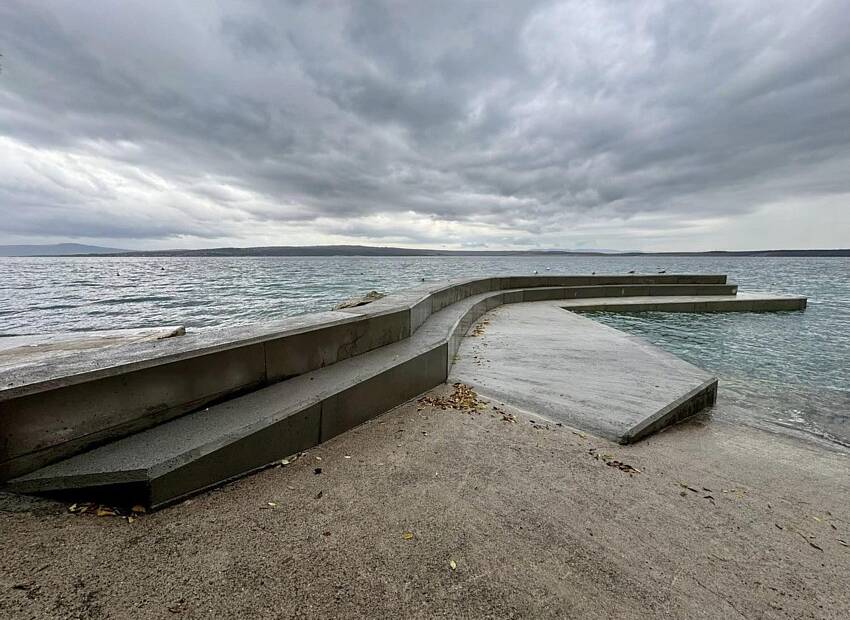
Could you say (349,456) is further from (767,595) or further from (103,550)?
(767,595)

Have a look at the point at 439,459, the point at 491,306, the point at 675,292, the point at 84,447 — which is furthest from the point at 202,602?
the point at 675,292

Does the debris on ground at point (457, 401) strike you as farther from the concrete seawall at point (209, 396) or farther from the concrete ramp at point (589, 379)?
the concrete ramp at point (589, 379)

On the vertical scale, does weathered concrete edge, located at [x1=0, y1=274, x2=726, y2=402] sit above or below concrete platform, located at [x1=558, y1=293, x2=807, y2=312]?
above

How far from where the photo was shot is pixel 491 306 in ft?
43.7

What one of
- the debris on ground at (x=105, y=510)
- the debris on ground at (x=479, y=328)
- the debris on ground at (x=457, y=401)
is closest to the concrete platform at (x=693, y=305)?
the debris on ground at (x=479, y=328)

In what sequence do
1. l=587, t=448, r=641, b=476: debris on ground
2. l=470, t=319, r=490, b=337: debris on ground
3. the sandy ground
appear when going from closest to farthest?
1. the sandy ground
2. l=587, t=448, r=641, b=476: debris on ground
3. l=470, t=319, r=490, b=337: debris on ground

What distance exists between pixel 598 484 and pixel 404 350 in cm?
273

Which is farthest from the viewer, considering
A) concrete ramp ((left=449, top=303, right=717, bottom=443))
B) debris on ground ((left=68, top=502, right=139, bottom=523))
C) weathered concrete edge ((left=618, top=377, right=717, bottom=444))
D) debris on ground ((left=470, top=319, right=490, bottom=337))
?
debris on ground ((left=470, top=319, right=490, bottom=337))

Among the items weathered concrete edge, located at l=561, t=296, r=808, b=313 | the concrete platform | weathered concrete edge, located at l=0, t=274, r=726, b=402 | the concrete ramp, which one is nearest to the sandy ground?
weathered concrete edge, located at l=0, t=274, r=726, b=402

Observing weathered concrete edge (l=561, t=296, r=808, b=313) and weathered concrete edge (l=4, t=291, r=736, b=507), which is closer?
weathered concrete edge (l=4, t=291, r=736, b=507)

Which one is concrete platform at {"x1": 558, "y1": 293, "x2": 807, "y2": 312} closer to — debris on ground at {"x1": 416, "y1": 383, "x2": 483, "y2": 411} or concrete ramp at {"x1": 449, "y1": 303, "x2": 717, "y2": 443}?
concrete ramp at {"x1": 449, "y1": 303, "x2": 717, "y2": 443}

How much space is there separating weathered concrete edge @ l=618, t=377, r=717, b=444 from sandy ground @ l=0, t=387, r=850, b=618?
52 centimetres

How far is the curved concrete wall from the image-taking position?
2.25 meters

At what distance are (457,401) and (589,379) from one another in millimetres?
2209
